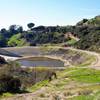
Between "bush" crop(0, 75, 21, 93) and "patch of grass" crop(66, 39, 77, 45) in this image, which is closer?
"bush" crop(0, 75, 21, 93)

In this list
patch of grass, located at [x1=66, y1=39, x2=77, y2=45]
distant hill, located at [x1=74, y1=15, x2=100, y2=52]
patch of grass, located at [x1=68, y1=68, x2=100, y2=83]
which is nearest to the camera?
patch of grass, located at [x1=68, y1=68, x2=100, y2=83]

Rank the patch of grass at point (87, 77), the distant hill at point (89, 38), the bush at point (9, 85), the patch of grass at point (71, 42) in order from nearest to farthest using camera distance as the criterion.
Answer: the bush at point (9, 85) → the patch of grass at point (87, 77) → the distant hill at point (89, 38) → the patch of grass at point (71, 42)

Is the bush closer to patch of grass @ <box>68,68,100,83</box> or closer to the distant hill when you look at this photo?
patch of grass @ <box>68,68,100,83</box>

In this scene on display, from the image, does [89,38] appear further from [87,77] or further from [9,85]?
[9,85]

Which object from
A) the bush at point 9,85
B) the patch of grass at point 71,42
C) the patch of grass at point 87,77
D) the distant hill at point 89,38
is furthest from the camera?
the patch of grass at point 71,42

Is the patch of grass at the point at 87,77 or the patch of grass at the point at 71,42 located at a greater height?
the patch of grass at the point at 71,42

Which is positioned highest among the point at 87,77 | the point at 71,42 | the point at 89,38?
the point at 89,38

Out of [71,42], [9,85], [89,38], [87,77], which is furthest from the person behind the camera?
[71,42]

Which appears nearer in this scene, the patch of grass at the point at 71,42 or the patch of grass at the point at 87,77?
the patch of grass at the point at 87,77

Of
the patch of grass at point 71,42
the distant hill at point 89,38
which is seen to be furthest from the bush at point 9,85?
the patch of grass at point 71,42

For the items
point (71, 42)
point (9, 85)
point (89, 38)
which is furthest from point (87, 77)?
point (71, 42)

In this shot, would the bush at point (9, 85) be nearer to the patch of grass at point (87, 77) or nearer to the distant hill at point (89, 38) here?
the patch of grass at point (87, 77)

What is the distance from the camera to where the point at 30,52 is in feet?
563

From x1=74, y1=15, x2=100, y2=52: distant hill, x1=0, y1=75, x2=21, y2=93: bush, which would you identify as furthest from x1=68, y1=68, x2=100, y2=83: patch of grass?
x1=74, y1=15, x2=100, y2=52: distant hill
